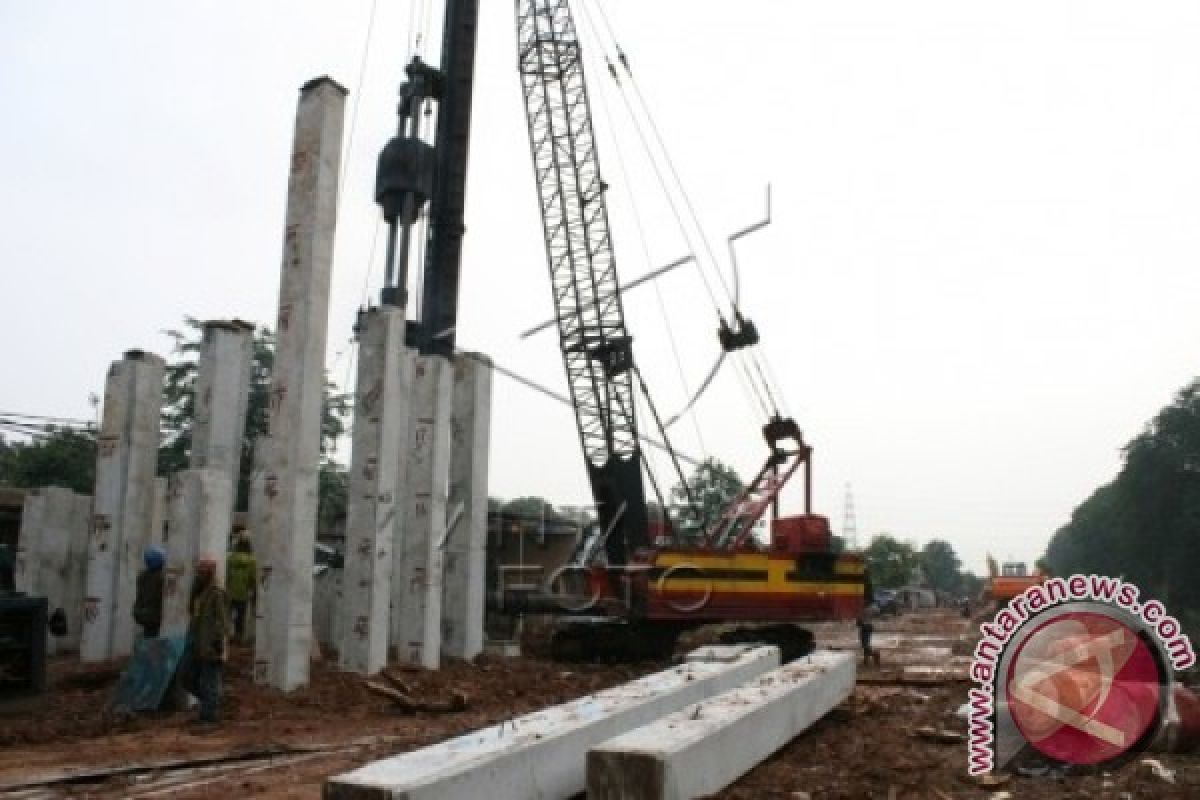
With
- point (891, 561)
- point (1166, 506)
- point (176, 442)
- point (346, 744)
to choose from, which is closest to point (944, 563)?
point (891, 561)

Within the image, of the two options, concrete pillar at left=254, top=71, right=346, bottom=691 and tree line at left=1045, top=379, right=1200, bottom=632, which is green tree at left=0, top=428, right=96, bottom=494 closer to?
concrete pillar at left=254, top=71, right=346, bottom=691

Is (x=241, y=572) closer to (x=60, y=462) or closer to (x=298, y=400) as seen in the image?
(x=298, y=400)

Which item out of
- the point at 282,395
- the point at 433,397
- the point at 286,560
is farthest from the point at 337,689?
the point at 433,397

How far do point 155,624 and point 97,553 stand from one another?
2381 mm

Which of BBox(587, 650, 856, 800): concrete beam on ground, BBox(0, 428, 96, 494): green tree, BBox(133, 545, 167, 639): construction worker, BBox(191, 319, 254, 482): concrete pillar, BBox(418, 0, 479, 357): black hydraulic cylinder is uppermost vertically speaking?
BBox(418, 0, 479, 357): black hydraulic cylinder

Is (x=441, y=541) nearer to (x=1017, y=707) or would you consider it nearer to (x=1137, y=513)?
(x=1017, y=707)

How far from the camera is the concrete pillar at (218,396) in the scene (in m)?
12.1

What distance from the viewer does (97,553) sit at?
11758mm

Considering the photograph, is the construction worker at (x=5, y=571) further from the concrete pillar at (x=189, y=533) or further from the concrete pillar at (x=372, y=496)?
the concrete pillar at (x=372, y=496)

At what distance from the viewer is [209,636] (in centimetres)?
893

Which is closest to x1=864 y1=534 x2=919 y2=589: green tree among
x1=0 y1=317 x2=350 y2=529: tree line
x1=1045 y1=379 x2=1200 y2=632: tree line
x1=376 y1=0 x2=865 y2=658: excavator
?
x1=1045 y1=379 x2=1200 y2=632: tree line

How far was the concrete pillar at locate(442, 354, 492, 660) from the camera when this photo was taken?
14.7 m

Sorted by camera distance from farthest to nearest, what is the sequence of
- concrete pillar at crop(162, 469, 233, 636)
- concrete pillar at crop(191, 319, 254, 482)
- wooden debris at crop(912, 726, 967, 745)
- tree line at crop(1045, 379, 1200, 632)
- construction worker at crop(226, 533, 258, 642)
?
tree line at crop(1045, 379, 1200, 632)
concrete pillar at crop(191, 319, 254, 482)
construction worker at crop(226, 533, 258, 642)
concrete pillar at crop(162, 469, 233, 636)
wooden debris at crop(912, 726, 967, 745)

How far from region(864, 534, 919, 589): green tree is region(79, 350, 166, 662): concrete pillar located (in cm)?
6760
